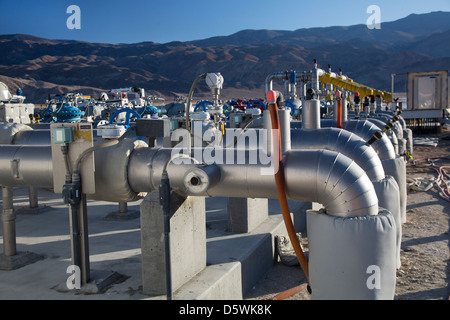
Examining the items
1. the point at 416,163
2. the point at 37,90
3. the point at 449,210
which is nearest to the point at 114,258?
the point at 449,210

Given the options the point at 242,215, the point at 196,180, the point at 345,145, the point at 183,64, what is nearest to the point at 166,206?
the point at 196,180

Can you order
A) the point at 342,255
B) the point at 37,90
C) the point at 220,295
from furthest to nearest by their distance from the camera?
the point at 37,90 → the point at 220,295 → the point at 342,255

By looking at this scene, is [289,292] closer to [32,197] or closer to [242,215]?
[242,215]

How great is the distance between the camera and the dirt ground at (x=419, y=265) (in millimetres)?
4828

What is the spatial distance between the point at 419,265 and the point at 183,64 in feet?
292

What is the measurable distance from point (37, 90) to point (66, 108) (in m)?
53.6

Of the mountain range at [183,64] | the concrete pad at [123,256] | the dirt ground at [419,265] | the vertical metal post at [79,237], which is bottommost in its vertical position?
the dirt ground at [419,265]

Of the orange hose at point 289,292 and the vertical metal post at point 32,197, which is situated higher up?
the vertical metal post at point 32,197

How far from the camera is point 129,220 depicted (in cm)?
651

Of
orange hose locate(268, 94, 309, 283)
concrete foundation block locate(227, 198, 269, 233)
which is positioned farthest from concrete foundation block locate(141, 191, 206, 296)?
concrete foundation block locate(227, 198, 269, 233)

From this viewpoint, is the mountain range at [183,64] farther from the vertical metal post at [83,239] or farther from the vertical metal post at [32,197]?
the vertical metal post at [83,239]

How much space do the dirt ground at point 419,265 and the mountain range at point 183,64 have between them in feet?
188

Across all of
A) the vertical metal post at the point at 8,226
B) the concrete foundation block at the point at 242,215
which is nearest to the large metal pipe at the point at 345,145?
the concrete foundation block at the point at 242,215
